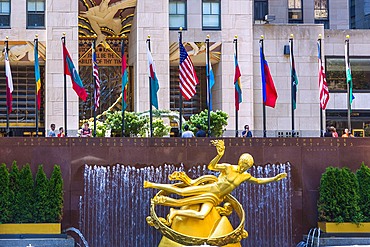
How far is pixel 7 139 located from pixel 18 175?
145 centimetres

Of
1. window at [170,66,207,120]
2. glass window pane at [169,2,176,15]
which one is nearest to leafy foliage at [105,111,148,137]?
glass window pane at [169,2,176,15]

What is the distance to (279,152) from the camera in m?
30.9

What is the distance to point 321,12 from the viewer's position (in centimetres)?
6488

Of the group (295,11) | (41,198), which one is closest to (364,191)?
(41,198)

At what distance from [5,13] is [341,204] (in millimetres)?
21118

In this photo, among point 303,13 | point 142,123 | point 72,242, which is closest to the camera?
point 72,242

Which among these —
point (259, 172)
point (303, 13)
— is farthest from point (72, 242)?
point (303, 13)

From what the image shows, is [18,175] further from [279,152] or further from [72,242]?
[279,152]

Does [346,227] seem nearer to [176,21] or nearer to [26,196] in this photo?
[26,196]

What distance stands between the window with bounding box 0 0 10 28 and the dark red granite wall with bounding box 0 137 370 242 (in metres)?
15.5

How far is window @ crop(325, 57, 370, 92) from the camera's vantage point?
49.7 meters

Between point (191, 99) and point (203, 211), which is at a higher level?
point (191, 99)

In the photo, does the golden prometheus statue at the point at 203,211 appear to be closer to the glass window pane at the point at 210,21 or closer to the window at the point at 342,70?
the glass window pane at the point at 210,21

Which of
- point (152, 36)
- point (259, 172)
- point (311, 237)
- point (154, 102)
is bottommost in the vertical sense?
point (311, 237)
